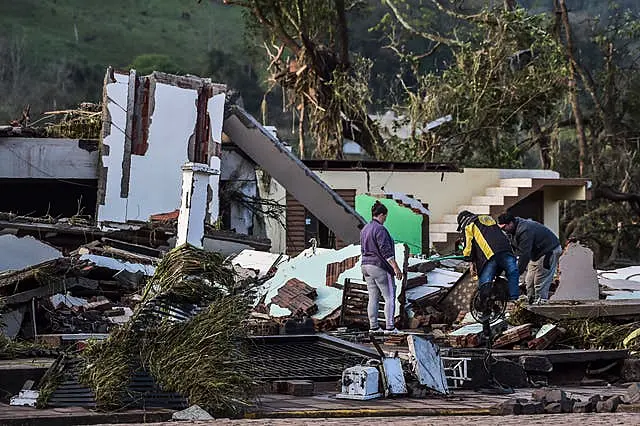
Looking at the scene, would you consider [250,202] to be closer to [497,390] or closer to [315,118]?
[497,390]

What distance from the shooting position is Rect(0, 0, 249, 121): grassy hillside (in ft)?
233

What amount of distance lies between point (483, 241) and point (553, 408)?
551cm

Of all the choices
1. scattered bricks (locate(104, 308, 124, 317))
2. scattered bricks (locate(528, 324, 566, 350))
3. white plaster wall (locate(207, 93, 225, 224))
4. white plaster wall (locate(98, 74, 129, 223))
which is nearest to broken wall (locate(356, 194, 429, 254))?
white plaster wall (locate(207, 93, 225, 224))

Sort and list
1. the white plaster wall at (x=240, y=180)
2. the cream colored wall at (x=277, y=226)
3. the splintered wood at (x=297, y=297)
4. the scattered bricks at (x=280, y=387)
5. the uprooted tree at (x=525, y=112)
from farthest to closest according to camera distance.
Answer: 1. the uprooted tree at (x=525, y=112)
2. the cream colored wall at (x=277, y=226)
3. the white plaster wall at (x=240, y=180)
4. the splintered wood at (x=297, y=297)
5. the scattered bricks at (x=280, y=387)

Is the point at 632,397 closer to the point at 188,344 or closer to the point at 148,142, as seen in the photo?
the point at 188,344

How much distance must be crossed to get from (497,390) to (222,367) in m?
3.86

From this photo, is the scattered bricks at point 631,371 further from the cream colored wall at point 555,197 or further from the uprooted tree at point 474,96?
the uprooted tree at point 474,96

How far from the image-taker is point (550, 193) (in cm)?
3806

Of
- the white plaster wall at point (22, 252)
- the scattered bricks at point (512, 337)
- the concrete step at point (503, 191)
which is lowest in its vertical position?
the scattered bricks at point (512, 337)

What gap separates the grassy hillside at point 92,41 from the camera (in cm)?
7088

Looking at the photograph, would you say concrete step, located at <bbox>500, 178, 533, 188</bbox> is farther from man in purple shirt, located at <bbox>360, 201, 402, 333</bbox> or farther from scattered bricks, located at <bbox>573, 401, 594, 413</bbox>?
scattered bricks, located at <bbox>573, 401, 594, 413</bbox>

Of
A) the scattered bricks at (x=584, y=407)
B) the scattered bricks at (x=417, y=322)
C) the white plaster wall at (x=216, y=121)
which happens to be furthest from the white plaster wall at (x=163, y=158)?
the scattered bricks at (x=584, y=407)

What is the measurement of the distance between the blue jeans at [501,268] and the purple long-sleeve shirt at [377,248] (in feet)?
4.22

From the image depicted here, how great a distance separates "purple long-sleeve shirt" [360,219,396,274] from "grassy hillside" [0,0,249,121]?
1914 inches
